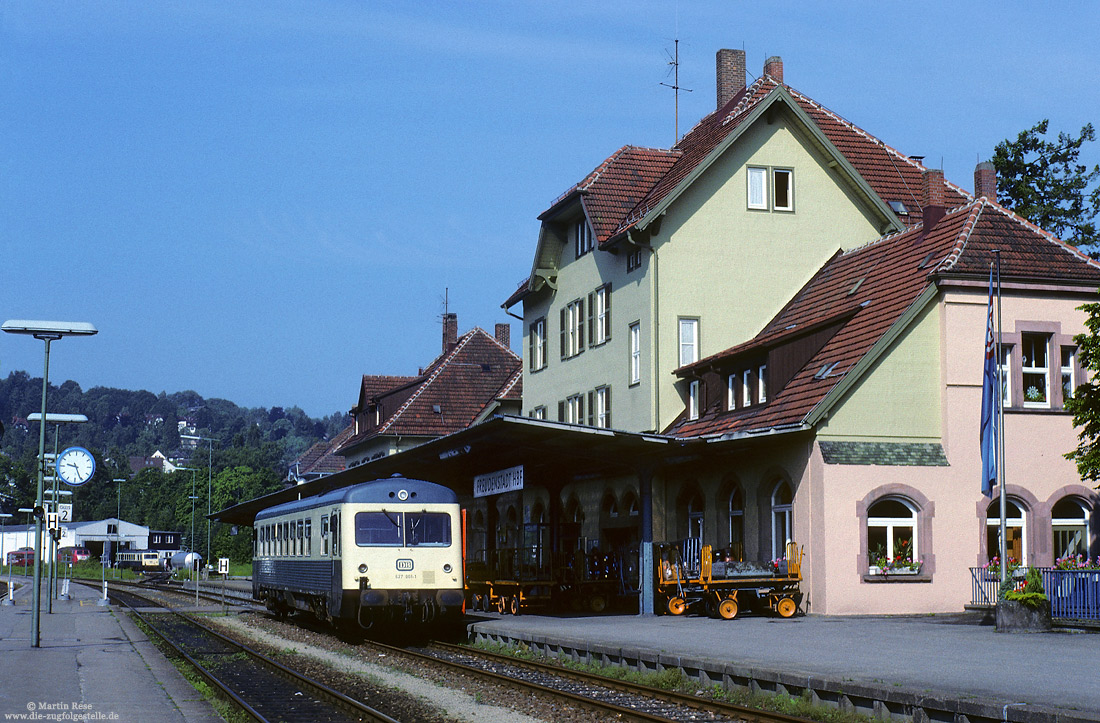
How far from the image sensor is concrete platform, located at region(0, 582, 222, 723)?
14.4 meters

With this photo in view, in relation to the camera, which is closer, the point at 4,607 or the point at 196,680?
the point at 196,680

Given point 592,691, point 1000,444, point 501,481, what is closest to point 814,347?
point 1000,444

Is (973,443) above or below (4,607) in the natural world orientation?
above

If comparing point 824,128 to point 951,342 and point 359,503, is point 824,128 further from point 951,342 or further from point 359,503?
point 359,503

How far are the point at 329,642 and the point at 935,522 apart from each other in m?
12.3

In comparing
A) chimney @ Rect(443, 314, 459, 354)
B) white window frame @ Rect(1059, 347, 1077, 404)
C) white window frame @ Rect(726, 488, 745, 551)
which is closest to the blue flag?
white window frame @ Rect(1059, 347, 1077, 404)

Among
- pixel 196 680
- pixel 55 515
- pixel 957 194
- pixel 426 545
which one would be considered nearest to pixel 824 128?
pixel 957 194

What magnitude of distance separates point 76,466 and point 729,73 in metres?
24.7

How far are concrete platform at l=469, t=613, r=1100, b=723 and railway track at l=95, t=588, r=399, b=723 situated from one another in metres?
4.28

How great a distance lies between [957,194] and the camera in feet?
129

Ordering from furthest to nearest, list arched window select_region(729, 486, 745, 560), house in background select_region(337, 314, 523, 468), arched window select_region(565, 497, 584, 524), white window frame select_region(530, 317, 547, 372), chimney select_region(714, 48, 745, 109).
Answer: house in background select_region(337, 314, 523, 468) < white window frame select_region(530, 317, 547, 372) < chimney select_region(714, 48, 745, 109) < arched window select_region(565, 497, 584, 524) < arched window select_region(729, 486, 745, 560)

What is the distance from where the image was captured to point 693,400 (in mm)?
35938

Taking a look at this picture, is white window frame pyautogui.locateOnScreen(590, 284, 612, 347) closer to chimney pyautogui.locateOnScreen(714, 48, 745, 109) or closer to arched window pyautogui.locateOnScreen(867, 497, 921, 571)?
chimney pyautogui.locateOnScreen(714, 48, 745, 109)

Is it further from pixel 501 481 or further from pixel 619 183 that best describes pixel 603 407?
pixel 501 481
